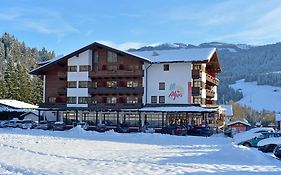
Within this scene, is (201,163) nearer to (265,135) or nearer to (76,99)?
(265,135)

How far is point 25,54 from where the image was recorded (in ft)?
495

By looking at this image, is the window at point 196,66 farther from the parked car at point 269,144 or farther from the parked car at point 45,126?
the parked car at point 269,144

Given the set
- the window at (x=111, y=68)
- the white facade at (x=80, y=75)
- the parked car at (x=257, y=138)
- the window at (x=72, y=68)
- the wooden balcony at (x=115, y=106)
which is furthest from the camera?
the window at (x=72, y=68)

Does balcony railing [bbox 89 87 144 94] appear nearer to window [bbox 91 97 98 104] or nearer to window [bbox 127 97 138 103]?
window [bbox 127 97 138 103]

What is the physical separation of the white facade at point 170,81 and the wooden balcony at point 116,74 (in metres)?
1.11

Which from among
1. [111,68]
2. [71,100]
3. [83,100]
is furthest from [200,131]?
[71,100]

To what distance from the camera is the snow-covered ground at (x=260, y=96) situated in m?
154

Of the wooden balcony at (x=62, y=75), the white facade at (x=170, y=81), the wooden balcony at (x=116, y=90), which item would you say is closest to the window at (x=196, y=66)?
the white facade at (x=170, y=81)

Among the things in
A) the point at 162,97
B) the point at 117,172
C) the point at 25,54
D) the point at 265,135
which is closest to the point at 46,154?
the point at 117,172

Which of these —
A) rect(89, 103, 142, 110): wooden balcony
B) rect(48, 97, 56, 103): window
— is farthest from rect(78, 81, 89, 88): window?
rect(48, 97, 56, 103): window

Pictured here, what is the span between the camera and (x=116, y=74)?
5722 cm

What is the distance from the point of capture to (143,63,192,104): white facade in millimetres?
54469

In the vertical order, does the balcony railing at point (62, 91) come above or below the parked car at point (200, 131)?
above

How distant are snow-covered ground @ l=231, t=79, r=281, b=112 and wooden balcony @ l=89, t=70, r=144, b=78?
98709 millimetres
